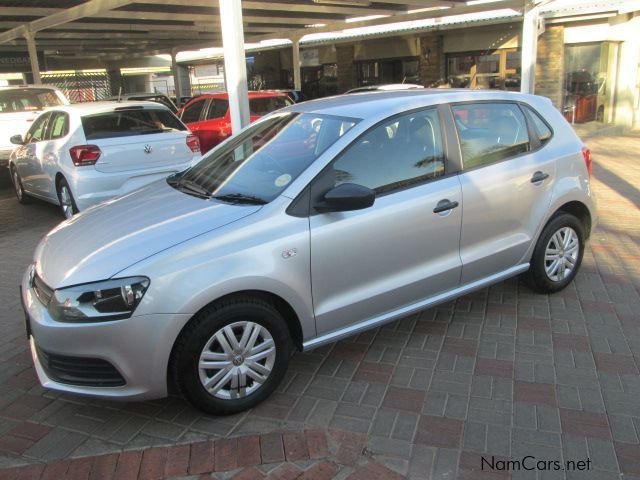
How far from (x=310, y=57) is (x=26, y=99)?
15.3 m

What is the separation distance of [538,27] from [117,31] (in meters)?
12.4

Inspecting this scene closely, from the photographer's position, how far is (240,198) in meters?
3.29

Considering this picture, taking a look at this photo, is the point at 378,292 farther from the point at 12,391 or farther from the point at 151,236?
the point at 12,391

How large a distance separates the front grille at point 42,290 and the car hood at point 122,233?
4 cm

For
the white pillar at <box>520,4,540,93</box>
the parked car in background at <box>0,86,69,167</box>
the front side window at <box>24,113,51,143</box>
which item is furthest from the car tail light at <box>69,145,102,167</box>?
the white pillar at <box>520,4,540,93</box>

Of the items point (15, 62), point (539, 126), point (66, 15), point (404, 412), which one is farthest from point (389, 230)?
point (15, 62)

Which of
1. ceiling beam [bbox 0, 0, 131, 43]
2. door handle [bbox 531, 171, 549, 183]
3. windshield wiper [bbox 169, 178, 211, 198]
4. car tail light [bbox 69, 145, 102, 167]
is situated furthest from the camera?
ceiling beam [bbox 0, 0, 131, 43]

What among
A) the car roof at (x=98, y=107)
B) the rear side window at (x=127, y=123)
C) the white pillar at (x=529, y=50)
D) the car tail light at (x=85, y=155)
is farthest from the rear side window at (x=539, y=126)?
the white pillar at (x=529, y=50)

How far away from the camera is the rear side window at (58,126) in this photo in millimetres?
7078

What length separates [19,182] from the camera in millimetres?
8836

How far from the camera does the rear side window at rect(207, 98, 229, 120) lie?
37.4 feet

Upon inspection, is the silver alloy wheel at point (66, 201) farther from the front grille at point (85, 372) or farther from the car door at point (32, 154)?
the front grille at point (85, 372)

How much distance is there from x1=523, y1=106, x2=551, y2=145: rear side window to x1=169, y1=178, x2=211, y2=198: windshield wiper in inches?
98.4

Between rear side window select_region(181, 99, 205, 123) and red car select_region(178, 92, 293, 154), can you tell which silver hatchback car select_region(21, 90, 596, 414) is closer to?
red car select_region(178, 92, 293, 154)
